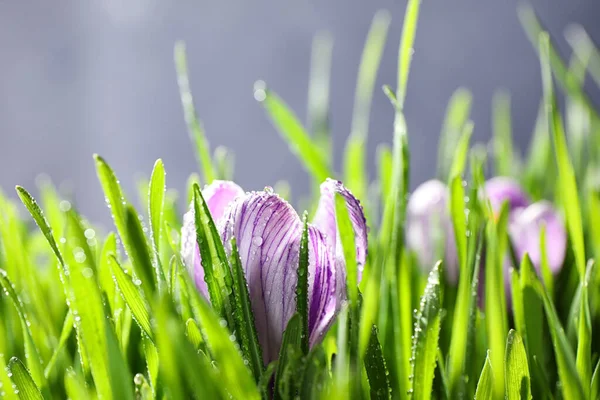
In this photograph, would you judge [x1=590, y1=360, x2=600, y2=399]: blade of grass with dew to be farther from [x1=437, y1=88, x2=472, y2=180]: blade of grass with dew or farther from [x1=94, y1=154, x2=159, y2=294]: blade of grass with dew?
[x1=437, y1=88, x2=472, y2=180]: blade of grass with dew

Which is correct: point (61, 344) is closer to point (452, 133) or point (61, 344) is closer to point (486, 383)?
point (486, 383)

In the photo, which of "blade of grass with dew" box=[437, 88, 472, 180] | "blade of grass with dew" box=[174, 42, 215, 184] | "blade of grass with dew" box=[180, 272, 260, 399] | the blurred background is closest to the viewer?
"blade of grass with dew" box=[180, 272, 260, 399]

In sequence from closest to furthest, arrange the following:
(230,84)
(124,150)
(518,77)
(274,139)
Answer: (518,77), (274,139), (230,84), (124,150)

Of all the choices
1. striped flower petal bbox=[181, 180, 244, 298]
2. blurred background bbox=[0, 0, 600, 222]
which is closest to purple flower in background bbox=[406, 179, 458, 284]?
striped flower petal bbox=[181, 180, 244, 298]

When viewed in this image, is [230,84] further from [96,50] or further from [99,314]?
[99,314]

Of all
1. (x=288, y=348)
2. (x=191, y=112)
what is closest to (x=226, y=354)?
(x=288, y=348)

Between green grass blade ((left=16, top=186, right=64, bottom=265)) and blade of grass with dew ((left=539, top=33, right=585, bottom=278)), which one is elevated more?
blade of grass with dew ((left=539, top=33, right=585, bottom=278))

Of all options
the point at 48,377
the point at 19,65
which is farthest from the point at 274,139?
the point at 48,377

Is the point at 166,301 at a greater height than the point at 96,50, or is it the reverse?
the point at 96,50
